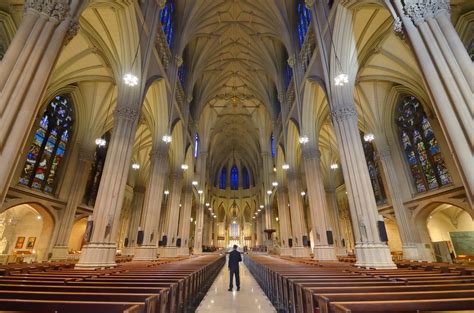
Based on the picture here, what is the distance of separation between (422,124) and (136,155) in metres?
24.4

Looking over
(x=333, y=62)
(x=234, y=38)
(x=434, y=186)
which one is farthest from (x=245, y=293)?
(x=234, y=38)

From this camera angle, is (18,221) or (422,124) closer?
(422,124)

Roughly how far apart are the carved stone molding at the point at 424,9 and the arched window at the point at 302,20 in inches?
421

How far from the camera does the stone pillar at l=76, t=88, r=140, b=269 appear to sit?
25.7 ft

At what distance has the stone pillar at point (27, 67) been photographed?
14.8ft

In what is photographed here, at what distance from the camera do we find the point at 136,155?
79.5 feet

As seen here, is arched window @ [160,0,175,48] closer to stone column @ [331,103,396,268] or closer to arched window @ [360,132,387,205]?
stone column @ [331,103,396,268]

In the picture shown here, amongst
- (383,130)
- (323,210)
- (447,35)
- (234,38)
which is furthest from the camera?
(234,38)

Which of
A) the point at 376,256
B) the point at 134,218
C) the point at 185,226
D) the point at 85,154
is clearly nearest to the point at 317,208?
the point at 376,256

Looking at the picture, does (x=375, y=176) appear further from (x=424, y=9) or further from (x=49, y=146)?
(x=49, y=146)

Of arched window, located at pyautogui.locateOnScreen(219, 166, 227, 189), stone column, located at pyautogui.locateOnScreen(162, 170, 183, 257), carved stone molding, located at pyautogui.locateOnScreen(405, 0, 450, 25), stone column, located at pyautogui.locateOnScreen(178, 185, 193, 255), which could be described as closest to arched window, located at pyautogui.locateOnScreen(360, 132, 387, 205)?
carved stone molding, located at pyautogui.locateOnScreen(405, 0, 450, 25)

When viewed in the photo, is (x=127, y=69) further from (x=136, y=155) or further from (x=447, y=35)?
→ (x=136, y=155)

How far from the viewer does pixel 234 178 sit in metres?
48.3

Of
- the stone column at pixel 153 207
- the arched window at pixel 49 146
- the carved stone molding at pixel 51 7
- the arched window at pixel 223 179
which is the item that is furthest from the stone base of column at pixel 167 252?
the arched window at pixel 223 179
